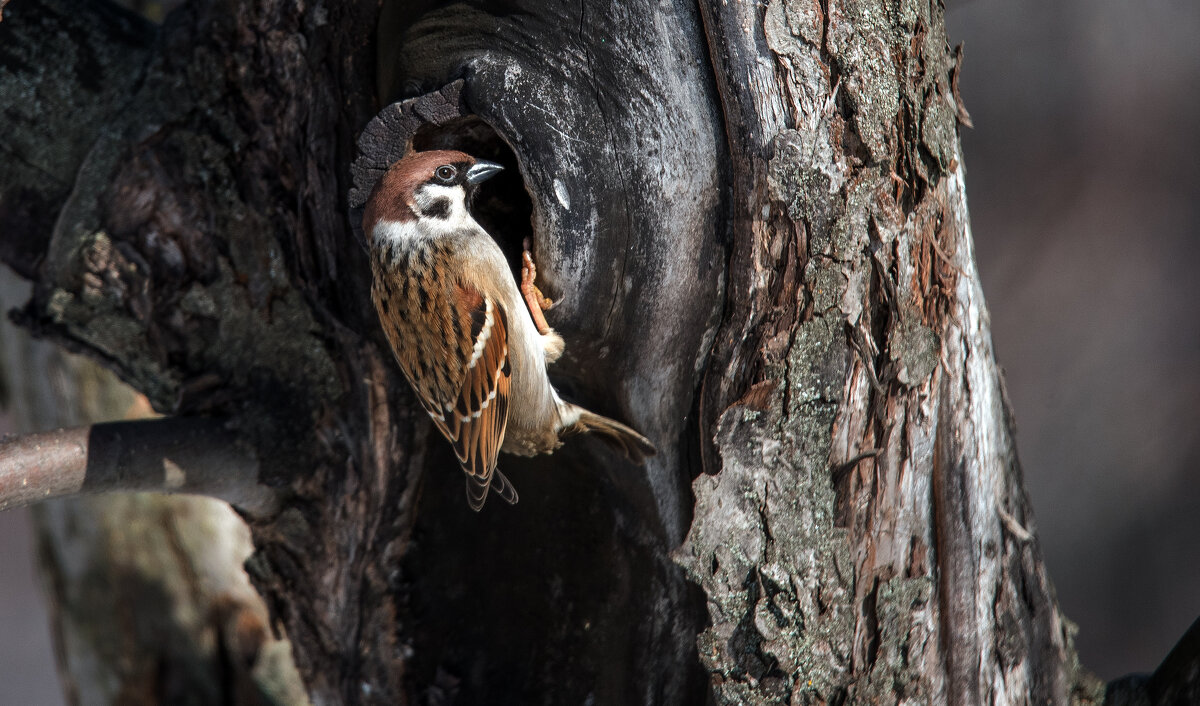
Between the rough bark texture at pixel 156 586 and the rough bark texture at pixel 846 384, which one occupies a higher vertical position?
the rough bark texture at pixel 846 384

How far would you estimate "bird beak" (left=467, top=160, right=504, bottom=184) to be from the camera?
183 centimetres

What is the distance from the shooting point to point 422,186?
6.12ft

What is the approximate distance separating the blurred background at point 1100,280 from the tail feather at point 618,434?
6.84 feet

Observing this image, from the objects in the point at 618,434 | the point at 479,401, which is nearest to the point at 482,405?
the point at 479,401

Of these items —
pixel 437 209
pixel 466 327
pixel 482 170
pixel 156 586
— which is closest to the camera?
pixel 482 170

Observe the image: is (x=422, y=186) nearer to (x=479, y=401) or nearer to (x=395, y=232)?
(x=395, y=232)

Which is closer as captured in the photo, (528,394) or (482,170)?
(482,170)

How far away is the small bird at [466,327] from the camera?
1883 millimetres

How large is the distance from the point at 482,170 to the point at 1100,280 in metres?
2.43

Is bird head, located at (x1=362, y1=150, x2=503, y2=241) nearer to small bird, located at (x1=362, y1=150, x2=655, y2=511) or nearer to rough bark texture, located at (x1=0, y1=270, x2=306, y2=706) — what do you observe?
small bird, located at (x1=362, y1=150, x2=655, y2=511)

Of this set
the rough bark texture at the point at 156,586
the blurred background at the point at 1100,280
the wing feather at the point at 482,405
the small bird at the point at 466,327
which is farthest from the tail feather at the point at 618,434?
the blurred background at the point at 1100,280

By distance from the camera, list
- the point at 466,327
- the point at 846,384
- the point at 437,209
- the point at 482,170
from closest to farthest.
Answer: the point at 846,384 → the point at 482,170 → the point at 437,209 → the point at 466,327

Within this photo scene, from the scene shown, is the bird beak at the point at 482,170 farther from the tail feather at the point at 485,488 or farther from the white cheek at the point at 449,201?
the tail feather at the point at 485,488

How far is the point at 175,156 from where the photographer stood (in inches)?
86.2
